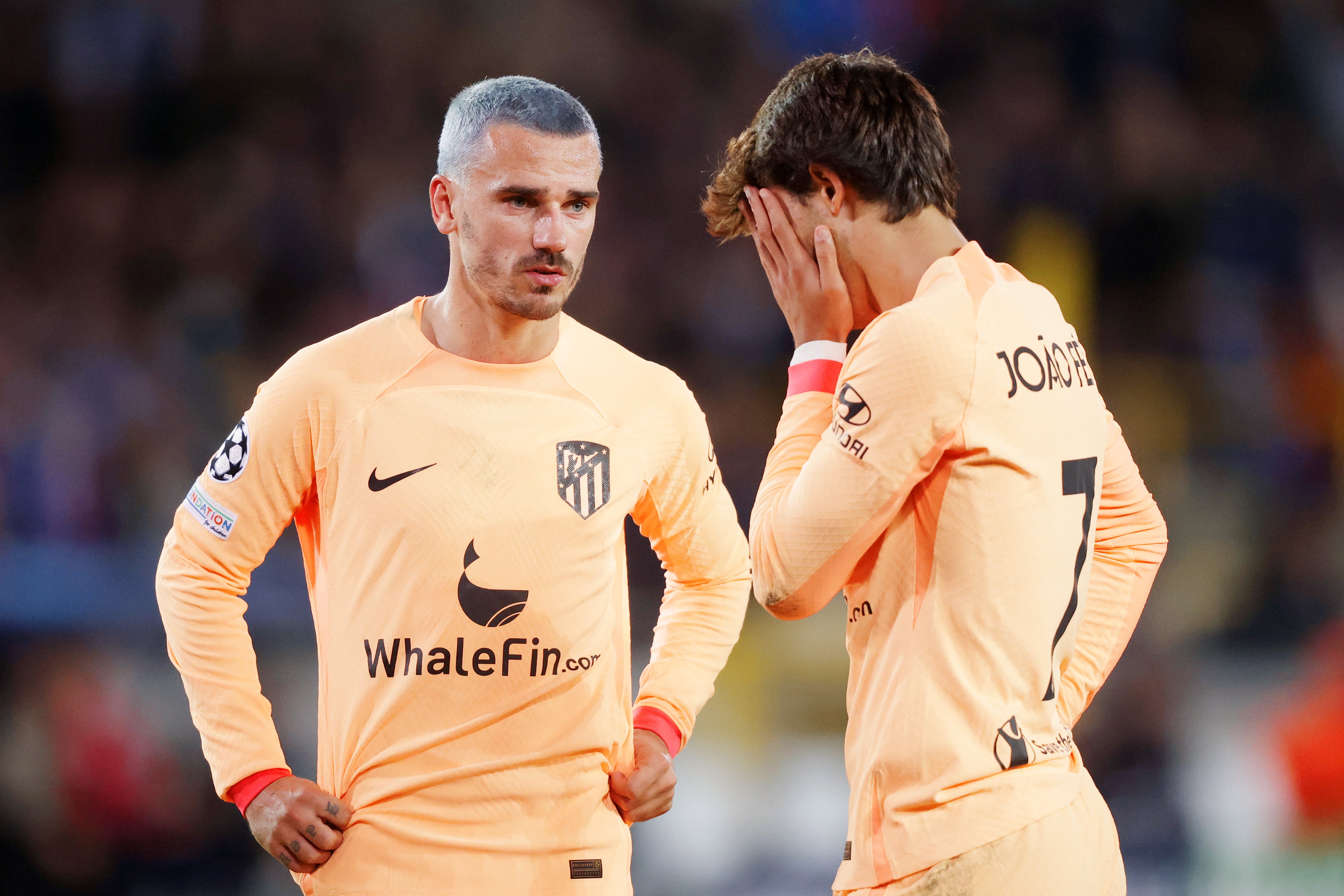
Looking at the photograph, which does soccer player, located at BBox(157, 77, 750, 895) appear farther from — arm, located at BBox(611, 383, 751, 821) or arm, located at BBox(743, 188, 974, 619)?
arm, located at BBox(743, 188, 974, 619)

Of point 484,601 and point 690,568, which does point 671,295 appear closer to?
point 690,568

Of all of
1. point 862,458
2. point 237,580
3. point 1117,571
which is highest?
point 862,458

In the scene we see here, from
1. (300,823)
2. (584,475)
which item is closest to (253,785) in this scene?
(300,823)

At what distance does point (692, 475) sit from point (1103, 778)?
3.45m

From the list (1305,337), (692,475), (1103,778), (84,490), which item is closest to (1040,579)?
(692,475)

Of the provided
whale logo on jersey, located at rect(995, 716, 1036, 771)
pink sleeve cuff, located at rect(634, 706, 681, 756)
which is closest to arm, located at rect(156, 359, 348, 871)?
pink sleeve cuff, located at rect(634, 706, 681, 756)

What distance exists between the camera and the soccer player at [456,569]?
2.30 metres

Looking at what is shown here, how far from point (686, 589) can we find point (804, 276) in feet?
2.75

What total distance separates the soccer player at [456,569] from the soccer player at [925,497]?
45cm

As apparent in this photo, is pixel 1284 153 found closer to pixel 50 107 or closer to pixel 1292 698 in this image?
pixel 1292 698

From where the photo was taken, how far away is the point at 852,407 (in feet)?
6.66

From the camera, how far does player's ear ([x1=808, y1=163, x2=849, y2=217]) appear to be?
7.18ft

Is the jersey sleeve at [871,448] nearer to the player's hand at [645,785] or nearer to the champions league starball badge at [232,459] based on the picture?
the player's hand at [645,785]

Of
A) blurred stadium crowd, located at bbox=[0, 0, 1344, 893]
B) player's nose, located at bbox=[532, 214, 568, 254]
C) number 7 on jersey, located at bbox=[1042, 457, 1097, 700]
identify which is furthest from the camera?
blurred stadium crowd, located at bbox=[0, 0, 1344, 893]
